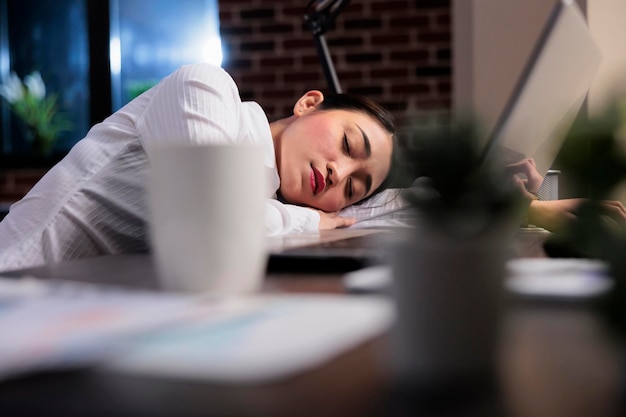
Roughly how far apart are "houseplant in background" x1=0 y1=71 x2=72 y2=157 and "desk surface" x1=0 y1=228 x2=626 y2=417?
14.1 feet

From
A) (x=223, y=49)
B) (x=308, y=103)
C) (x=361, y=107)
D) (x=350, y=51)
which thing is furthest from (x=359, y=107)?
(x=223, y=49)

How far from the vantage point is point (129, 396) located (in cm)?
28

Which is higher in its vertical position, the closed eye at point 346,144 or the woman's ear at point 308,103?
the woman's ear at point 308,103

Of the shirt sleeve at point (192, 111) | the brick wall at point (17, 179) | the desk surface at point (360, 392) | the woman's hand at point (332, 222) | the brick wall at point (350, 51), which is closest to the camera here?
the desk surface at point (360, 392)

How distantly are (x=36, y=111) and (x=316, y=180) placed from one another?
3237 mm

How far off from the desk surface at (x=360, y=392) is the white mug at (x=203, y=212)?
0.22m

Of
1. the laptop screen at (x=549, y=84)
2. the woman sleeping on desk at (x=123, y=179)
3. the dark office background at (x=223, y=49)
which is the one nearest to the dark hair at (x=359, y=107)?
the woman sleeping on desk at (x=123, y=179)

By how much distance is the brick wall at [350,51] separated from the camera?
3.46m

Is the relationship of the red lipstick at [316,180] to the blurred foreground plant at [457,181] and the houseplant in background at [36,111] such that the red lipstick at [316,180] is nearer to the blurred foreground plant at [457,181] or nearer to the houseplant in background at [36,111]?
the blurred foreground plant at [457,181]

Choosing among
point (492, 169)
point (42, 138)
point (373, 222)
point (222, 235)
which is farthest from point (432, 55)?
point (492, 169)

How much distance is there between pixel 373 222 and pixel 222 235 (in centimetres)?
98

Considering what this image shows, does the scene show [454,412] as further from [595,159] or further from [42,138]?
[42,138]

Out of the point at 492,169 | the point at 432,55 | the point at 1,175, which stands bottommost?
the point at 1,175

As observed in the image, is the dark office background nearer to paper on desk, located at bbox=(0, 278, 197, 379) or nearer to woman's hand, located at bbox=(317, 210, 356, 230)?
woman's hand, located at bbox=(317, 210, 356, 230)
